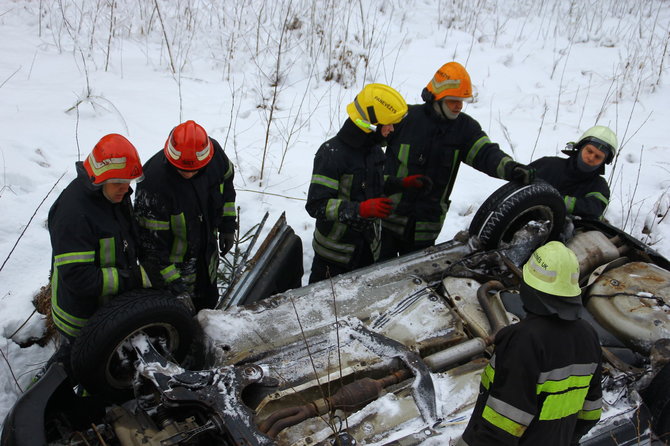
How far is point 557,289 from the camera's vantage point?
2.01 meters

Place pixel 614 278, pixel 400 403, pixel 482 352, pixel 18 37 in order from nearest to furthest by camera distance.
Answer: pixel 400 403, pixel 482 352, pixel 614 278, pixel 18 37

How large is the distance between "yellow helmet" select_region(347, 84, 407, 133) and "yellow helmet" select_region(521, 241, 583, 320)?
5.46 feet

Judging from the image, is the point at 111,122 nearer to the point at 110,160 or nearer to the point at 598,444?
the point at 110,160

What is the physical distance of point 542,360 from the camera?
201cm

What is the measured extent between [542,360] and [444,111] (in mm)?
2388

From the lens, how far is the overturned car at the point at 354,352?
2518 millimetres

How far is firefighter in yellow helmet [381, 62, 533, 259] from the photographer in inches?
157

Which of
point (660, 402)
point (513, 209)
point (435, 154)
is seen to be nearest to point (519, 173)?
point (513, 209)

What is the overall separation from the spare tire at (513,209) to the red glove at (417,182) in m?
0.43

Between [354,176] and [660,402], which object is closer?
[660,402]

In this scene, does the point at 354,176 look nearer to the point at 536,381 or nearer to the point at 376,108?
the point at 376,108

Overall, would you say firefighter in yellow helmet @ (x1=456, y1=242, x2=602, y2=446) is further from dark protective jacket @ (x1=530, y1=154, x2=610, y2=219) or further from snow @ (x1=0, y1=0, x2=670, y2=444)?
snow @ (x1=0, y1=0, x2=670, y2=444)

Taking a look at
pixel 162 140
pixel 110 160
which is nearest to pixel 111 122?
pixel 162 140

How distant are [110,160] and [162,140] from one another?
3494 millimetres
